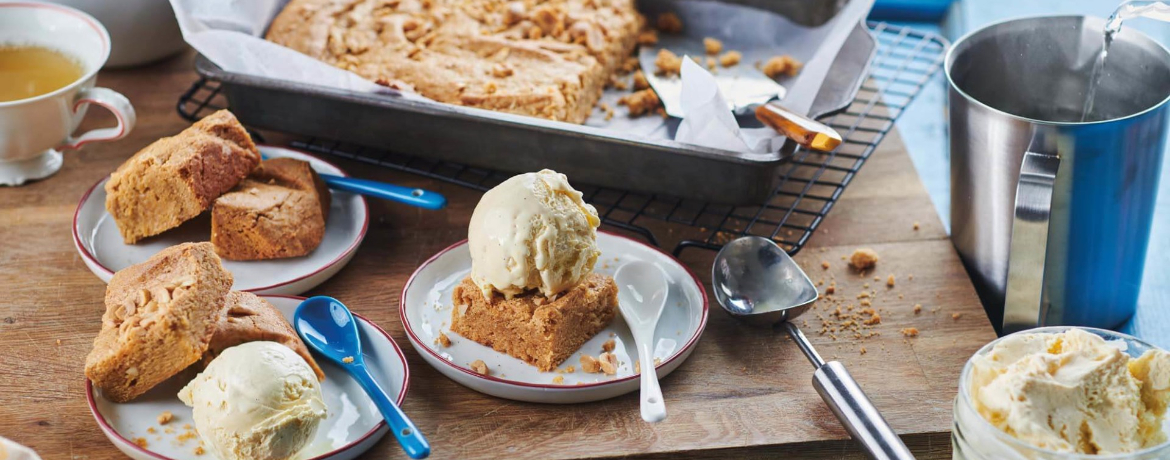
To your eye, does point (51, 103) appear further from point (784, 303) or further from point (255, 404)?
point (784, 303)

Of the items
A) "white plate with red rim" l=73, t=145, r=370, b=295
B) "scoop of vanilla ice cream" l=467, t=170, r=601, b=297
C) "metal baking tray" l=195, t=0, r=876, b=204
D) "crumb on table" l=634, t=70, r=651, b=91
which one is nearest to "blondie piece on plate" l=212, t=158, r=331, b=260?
"white plate with red rim" l=73, t=145, r=370, b=295

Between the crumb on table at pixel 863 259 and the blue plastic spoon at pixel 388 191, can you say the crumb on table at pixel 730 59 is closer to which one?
the crumb on table at pixel 863 259

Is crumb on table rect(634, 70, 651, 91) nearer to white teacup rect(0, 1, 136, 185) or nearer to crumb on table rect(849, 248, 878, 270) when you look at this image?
crumb on table rect(849, 248, 878, 270)

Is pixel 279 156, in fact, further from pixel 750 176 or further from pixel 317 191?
pixel 750 176

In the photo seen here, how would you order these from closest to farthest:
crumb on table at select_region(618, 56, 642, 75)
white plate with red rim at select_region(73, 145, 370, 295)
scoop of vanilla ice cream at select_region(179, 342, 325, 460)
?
scoop of vanilla ice cream at select_region(179, 342, 325, 460) → white plate with red rim at select_region(73, 145, 370, 295) → crumb on table at select_region(618, 56, 642, 75)

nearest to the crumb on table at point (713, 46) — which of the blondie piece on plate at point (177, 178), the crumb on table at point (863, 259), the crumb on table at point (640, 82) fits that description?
the crumb on table at point (640, 82)

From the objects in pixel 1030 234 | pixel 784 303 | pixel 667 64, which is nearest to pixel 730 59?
pixel 667 64
